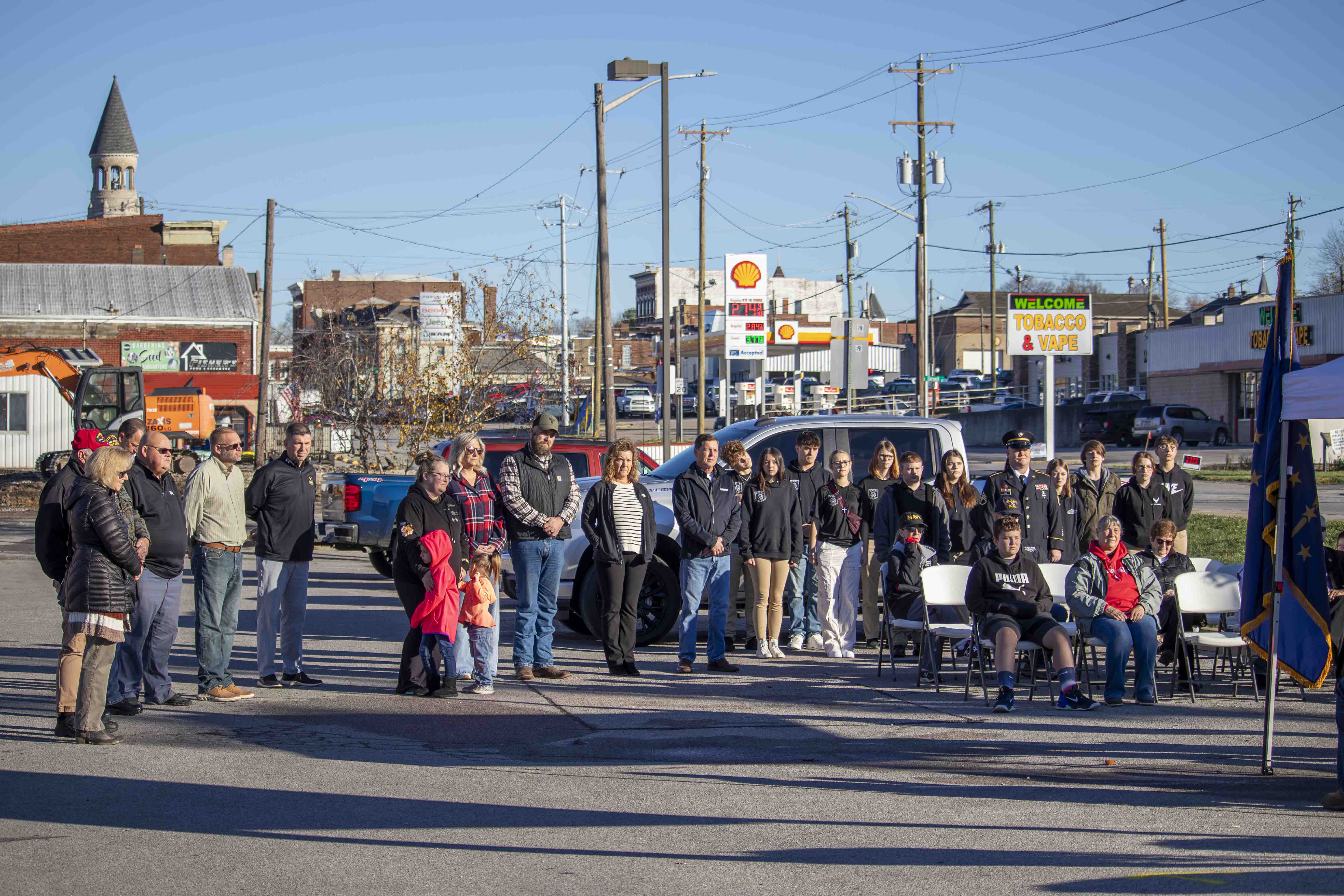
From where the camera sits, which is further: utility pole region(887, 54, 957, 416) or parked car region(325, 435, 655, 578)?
utility pole region(887, 54, 957, 416)

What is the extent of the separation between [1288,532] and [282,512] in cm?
677

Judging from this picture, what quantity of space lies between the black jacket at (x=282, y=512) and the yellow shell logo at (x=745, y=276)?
1960 cm

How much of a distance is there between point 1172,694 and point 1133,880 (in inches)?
177

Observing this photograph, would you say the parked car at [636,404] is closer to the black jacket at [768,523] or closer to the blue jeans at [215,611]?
the black jacket at [768,523]

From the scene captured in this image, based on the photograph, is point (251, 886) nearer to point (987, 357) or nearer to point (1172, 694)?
point (1172, 694)

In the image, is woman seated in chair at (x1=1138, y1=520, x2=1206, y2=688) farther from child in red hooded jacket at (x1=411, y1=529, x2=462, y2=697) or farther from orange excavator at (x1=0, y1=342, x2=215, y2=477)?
orange excavator at (x1=0, y1=342, x2=215, y2=477)

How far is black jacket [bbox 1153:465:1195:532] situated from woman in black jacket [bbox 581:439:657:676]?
15.8 ft

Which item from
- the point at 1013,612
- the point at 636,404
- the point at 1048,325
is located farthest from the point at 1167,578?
the point at 636,404

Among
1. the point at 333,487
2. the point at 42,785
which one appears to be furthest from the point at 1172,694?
the point at 333,487

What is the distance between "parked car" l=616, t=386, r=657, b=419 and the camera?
70.6m

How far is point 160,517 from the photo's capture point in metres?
8.31

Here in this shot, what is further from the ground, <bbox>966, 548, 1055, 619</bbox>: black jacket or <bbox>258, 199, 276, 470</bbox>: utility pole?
<bbox>258, 199, 276, 470</bbox>: utility pole

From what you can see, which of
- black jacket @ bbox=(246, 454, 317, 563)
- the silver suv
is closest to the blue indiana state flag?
the silver suv

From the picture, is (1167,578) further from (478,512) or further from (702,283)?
(702,283)
